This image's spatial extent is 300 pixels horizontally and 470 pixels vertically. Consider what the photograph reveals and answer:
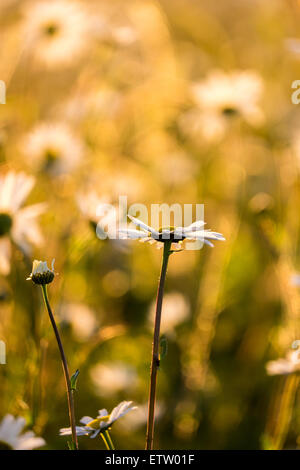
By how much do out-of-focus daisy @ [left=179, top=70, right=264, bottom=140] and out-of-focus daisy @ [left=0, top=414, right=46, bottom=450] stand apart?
2.94ft

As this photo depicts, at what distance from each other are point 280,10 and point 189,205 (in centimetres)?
75

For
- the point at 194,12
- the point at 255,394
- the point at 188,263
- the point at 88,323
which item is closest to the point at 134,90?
the point at 194,12

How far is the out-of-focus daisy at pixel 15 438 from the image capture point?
2.10 feet

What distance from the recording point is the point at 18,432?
2.22ft

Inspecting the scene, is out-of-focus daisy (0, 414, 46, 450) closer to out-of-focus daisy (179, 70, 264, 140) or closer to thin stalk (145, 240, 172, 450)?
thin stalk (145, 240, 172, 450)

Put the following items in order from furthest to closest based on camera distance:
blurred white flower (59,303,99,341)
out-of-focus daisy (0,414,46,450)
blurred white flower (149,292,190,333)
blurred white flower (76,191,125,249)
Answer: blurred white flower (149,292,190,333) → blurred white flower (59,303,99,341) → blurred white flower (76,191,125,249) → out-of-focus daisy (0,414,46,450)

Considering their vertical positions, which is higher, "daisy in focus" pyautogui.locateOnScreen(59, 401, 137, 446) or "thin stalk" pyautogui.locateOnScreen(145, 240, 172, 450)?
"thin stalk" pyautogui.locateOnScreen(145, 240, 172, 450)

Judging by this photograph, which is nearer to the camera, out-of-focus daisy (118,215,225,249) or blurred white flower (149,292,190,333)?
out-of-focus daisy (118,215,225,249)

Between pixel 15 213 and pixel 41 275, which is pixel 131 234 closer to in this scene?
pixel 41 275

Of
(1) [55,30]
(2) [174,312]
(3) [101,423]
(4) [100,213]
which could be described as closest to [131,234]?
(3) [101,423]

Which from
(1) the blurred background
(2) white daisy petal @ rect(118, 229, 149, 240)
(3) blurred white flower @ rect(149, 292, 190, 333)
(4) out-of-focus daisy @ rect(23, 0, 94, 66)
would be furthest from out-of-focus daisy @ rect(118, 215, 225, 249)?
(4) out-of-focus daisy @ rect(23, 0, 94, 66)

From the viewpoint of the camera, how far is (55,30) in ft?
4.24

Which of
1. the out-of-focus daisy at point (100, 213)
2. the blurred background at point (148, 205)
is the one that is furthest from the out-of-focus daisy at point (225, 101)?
the out-of-focus daisy at point (100, 213)

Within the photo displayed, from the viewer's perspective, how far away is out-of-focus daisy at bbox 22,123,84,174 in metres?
1.17
